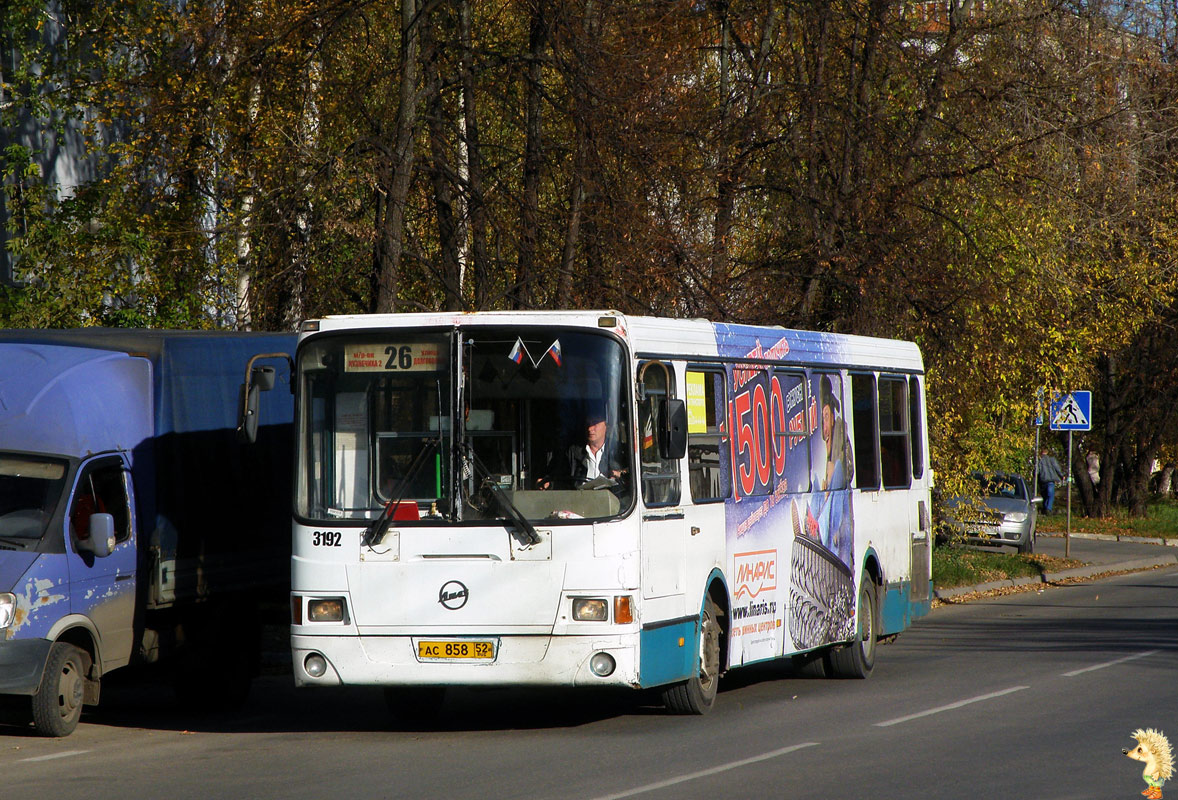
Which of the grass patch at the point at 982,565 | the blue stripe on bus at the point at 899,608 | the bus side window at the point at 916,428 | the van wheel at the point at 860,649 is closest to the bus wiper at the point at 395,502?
the van wheel at the point at 860,649

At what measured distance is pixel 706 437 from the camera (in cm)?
1198

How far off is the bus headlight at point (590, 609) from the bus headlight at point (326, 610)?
59.6 inches

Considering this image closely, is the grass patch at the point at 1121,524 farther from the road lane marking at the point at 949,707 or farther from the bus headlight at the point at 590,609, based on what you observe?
the bus headlight at the point at 590,609

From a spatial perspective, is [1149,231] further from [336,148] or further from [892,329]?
[336,148]

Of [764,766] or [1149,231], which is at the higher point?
[1149,231]

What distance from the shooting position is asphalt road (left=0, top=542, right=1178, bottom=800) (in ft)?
28.9

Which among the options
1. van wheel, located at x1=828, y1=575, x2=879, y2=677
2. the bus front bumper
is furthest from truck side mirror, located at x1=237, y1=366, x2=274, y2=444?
van wheel, located at x1=828, y1=575, x2=879, y2=677

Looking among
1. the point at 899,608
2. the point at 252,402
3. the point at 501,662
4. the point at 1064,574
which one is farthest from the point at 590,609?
the point at 1064,574

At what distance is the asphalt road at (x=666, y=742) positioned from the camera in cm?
880

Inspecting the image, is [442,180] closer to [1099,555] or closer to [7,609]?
[7,609]

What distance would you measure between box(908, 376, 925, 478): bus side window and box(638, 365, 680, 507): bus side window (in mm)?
6082

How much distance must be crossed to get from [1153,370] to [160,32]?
2717 cm

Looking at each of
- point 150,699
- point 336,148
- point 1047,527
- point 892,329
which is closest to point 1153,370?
point 1047,527

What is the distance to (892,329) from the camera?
2308cm
